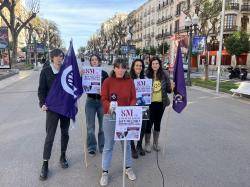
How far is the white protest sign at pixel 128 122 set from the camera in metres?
4.05

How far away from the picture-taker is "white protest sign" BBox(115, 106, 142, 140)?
13.3 ft

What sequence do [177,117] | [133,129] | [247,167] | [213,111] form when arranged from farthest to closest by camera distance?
[213,111] → [177,117] → [247,167] → [133,129]

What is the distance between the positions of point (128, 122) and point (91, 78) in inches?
60.1

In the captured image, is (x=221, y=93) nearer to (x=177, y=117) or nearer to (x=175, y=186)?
(x=177, y=117)

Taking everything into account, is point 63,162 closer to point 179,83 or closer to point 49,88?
point 49,88

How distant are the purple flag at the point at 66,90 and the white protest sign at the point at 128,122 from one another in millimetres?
1053

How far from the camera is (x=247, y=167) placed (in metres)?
5.26

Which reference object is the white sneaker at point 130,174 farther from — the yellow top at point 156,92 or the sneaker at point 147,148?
the yellow top at point 156,92

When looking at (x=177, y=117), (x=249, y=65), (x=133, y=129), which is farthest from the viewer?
(x=249, y=65)

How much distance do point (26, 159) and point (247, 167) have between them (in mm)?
3748

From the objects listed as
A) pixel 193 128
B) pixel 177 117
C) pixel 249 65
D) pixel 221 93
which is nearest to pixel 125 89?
pixel 193 128

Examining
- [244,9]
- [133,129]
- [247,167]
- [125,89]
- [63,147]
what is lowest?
[247,167]

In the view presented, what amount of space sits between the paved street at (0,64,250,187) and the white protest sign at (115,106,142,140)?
785mm

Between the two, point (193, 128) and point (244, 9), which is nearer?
point (193, 128)
